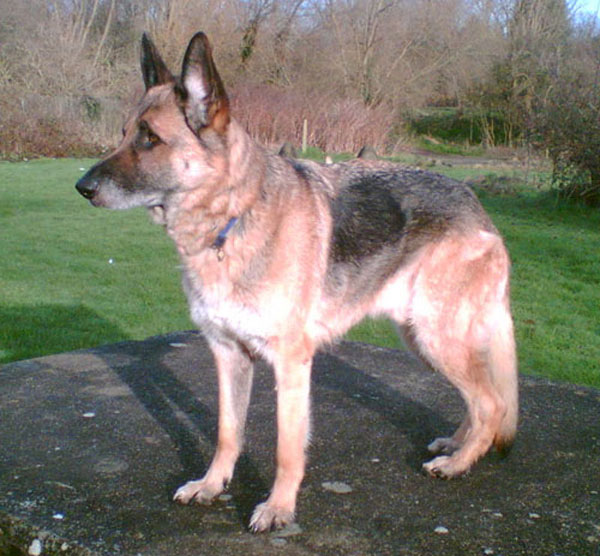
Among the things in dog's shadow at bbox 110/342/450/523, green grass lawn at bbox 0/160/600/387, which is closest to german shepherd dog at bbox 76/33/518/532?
dog's shadow at bbox 110/342/450/523

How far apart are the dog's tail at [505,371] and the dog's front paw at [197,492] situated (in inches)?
62.2

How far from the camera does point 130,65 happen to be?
32188 millimetres

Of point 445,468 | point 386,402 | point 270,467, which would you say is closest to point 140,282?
point 386,402

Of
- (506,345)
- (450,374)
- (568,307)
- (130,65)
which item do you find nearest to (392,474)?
(450,374)

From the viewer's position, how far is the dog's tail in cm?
392

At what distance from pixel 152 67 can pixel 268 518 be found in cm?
223

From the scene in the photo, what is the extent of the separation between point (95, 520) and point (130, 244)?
28.6ft

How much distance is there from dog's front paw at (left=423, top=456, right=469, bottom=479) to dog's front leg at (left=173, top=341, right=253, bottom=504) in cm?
103

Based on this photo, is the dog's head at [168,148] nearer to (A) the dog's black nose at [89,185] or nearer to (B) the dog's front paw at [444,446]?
(A) the dog's black nose at [89,185]

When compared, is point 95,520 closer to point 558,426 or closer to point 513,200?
point 558,426

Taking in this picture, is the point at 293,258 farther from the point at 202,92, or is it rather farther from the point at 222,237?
the point at 202,92

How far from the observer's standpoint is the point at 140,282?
9.41 m

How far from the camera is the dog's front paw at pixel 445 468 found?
3.78 meters

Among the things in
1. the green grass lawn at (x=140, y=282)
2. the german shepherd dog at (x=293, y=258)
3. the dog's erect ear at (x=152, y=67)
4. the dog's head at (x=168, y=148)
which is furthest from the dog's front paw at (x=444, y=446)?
the green grass lawn at (x=140, y=282)
